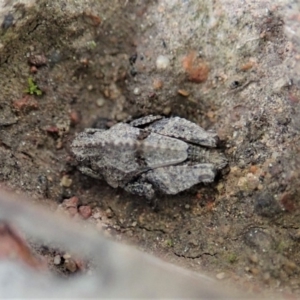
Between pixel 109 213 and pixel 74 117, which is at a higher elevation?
pixel 74 117

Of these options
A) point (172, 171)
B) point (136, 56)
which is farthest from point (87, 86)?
point (172, 171)

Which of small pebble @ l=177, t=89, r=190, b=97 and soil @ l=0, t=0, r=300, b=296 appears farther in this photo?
small pebble @ l=177, t=89, r=190, b=97

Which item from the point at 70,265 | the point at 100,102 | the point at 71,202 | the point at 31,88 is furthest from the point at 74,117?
the point at 70,265

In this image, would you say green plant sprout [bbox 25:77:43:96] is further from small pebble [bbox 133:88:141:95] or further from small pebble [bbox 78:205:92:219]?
small pebble [bbox 78:205:92:219]

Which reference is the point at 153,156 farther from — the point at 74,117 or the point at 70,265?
the point at 70,265

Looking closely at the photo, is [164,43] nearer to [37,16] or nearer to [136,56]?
[136,56]

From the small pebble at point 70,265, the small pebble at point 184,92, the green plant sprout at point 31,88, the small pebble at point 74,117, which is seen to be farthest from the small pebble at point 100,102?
the small pebble at point 70,265

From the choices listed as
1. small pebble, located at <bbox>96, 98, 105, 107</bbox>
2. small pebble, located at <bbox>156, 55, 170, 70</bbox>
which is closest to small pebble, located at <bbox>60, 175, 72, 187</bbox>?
small pebble, located at <bbox>96, 98, 105, 107</bbox>
